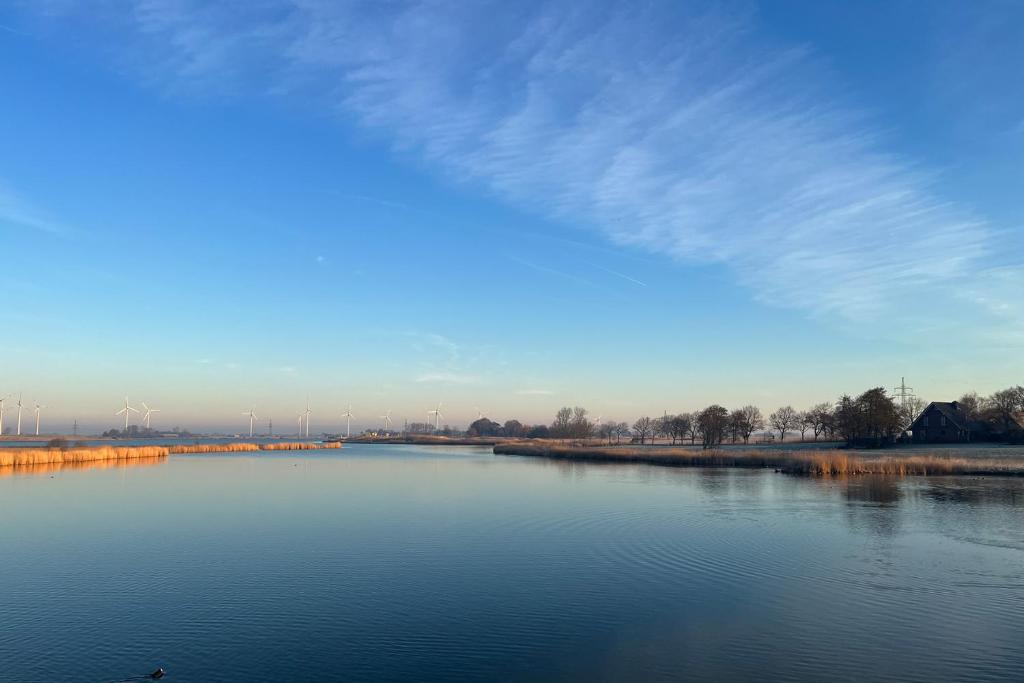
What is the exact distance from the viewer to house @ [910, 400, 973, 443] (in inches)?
2965

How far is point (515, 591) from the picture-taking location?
15.3 metres

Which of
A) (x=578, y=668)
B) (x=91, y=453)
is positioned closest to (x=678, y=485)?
(x=578, y=668)

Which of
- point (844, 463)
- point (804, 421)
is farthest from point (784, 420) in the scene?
point (844, 463)

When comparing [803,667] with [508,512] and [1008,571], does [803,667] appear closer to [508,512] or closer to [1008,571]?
[1008,571]

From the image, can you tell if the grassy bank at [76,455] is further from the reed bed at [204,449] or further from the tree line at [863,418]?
the tree line at [863,418]

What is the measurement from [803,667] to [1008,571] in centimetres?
972

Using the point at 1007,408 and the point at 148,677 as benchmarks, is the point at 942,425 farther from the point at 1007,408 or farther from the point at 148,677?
the point at 148,677

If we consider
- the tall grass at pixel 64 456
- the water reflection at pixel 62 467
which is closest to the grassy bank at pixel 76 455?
the tall grass at pixel 64 456

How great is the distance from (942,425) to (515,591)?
79896 millimetres

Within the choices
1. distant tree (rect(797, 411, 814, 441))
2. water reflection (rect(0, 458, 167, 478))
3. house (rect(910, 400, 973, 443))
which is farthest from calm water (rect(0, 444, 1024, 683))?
distant tree (rect(797, 411, 814, 441))

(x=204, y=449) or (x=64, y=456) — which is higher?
(x=64, y=456)

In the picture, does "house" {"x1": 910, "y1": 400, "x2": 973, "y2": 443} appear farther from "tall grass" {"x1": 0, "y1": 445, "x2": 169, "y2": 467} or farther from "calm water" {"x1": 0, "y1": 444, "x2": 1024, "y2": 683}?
"tall grass" {"x1": 0, "y1": 445, "x2": 169, "y2": 467}

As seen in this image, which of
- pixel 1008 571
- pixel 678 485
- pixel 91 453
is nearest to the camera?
pixel 1008 571

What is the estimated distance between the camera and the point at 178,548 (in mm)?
20281
